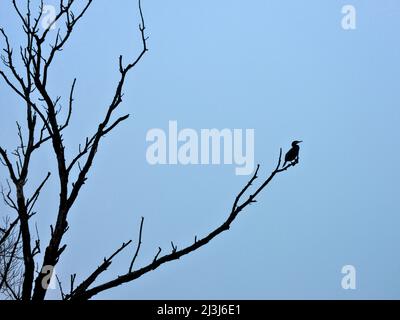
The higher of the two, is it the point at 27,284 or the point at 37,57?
the point at 37,57

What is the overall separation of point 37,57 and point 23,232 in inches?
48.5

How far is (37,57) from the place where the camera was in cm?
297

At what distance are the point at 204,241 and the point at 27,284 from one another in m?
1.13
